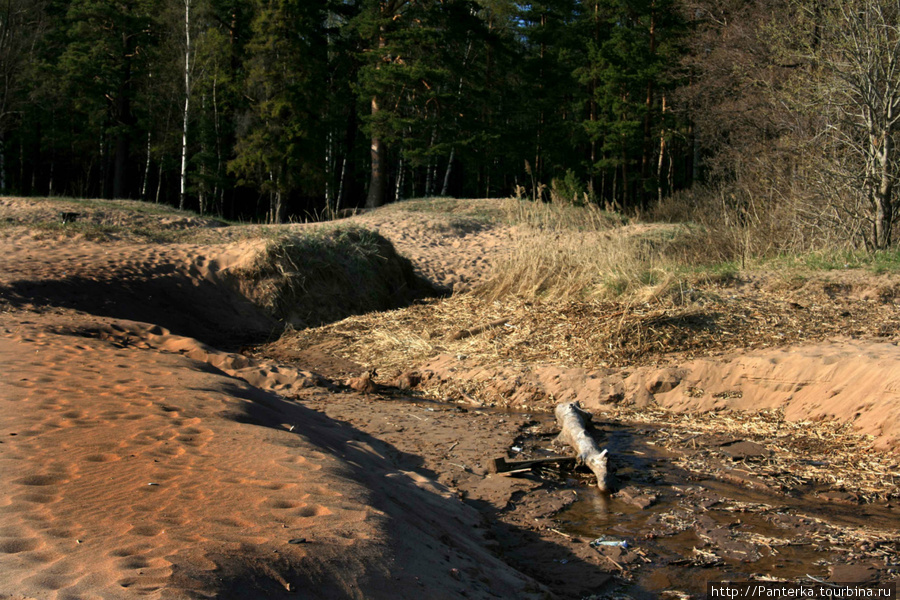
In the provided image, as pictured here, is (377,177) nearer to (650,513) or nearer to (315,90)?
(315,90)

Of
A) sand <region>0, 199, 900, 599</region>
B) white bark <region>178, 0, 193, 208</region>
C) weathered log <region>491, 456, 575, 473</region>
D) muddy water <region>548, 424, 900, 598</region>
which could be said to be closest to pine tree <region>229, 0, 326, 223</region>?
white bark <region>178, 0, 193, 208</region>

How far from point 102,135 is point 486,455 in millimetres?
25971

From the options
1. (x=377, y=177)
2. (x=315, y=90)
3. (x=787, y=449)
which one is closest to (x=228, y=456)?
(x=787, y=449)

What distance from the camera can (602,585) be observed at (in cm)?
339

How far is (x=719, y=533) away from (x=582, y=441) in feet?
4.41

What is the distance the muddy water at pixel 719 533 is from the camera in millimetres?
3475

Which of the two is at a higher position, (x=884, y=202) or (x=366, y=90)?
(x=366, y=90)

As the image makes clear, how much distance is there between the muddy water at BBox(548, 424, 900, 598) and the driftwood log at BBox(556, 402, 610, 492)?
0.40ft

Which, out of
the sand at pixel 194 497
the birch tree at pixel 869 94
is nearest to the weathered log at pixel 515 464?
the sand at pixel 194 497

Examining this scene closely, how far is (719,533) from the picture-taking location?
3922 mm

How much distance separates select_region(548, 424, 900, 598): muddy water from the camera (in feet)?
11.4

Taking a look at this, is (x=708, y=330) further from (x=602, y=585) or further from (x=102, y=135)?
(x=102, y=135)

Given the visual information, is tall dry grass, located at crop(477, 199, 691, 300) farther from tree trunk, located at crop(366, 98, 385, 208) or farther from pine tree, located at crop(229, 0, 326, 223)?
tree trunk, located at crop(366, 98, 385, 208)

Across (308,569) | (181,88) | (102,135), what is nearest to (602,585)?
(308,569)
